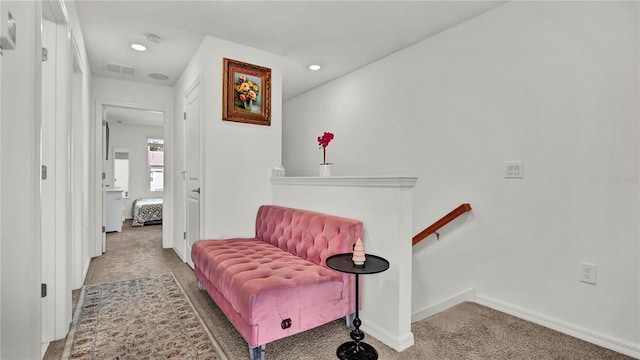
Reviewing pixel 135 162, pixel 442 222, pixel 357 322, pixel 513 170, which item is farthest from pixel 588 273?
pixel 135 162

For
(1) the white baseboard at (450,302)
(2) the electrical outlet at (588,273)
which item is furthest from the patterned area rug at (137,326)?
(2) the electrical outlet at (588,273)

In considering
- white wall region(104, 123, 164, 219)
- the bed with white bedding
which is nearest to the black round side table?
the bed with white bedding

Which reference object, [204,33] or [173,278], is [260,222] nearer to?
[173,278]

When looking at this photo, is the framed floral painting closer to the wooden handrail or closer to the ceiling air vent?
the ceiling air vent

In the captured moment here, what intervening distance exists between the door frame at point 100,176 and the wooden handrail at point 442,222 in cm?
345

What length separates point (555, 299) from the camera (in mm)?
→ 2135

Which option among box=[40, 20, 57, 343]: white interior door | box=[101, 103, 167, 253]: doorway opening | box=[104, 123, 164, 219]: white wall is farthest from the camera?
box=[104, 123, 164, 219]: white wall

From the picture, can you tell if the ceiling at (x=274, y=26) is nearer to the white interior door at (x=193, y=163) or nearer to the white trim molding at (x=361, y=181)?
the white interior door at (x=193, y=163)

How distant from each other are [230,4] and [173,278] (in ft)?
8.53

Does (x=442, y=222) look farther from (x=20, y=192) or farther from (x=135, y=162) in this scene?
(x=135, y=162)

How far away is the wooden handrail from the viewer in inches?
102

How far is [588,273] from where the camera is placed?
199cm

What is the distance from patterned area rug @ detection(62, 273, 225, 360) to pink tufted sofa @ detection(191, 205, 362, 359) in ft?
0.79

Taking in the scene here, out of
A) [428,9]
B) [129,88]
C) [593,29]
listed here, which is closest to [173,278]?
[129,88]
